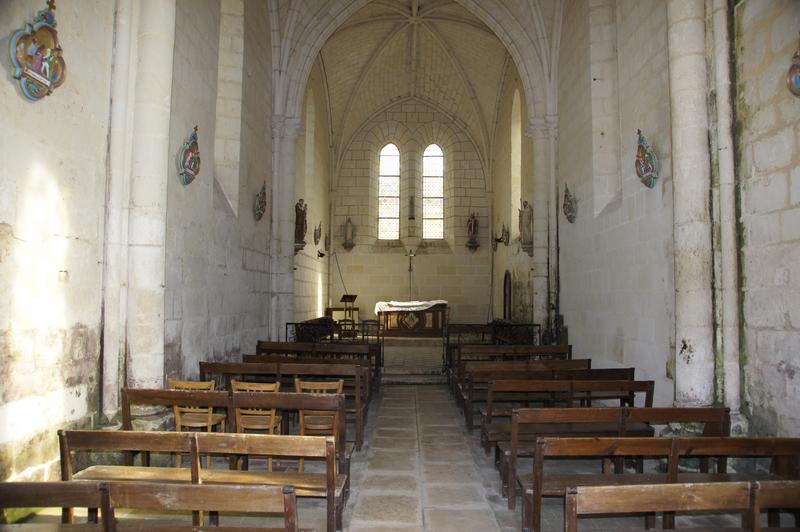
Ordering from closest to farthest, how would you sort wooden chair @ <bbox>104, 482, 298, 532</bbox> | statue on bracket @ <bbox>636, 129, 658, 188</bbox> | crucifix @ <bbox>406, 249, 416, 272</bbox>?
wooden chair @ <bbox>104, 482, 298, 532</bbox>, statue on bracket @ <bbox>636, 129, 658, 188</bbox>, crucifix @ <bbox>406, 249, 416, 272</bbox>

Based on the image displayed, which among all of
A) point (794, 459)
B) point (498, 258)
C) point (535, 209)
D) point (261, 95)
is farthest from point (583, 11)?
point (498, 258)

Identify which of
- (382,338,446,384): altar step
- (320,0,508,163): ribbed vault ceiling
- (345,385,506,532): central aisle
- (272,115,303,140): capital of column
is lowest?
(345,385,506,532): central aisle

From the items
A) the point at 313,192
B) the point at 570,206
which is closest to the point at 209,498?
the point at 570,206

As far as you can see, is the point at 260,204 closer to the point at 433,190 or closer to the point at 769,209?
the point at 769,209

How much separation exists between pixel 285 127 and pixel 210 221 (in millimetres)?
4145

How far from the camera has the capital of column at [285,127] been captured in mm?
10891

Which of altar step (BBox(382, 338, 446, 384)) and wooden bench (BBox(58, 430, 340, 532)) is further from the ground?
wooden bench (BBox(58, 430, 340, 532))

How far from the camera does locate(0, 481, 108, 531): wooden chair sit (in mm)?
2311

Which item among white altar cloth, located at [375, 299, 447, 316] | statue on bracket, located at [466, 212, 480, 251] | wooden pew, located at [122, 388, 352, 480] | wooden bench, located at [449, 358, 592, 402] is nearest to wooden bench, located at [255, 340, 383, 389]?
wooden bench, located at [449, 358, 592, 402]

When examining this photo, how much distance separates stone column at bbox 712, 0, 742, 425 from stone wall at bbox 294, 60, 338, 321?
29.4 feet

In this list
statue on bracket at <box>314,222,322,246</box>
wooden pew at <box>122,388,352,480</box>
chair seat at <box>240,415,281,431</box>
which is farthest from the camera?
statue on bracket at <box>314,222,322,246</box>

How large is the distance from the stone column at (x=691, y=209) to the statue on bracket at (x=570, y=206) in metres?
4.19

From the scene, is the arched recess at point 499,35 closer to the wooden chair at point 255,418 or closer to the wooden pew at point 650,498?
the wooden chair at point 255,418

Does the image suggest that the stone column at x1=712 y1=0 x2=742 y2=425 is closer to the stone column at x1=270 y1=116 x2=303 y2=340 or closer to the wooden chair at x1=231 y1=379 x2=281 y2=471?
the wooden chair at x1=231 y1=379 x2=281 y2=471
